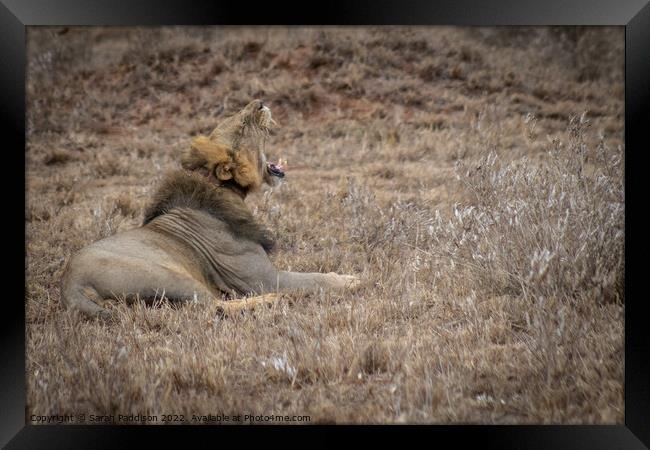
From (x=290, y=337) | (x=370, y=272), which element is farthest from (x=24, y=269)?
(x=370, y=272)

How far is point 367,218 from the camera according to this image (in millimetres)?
7863

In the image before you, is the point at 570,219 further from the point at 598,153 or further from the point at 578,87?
the point at 578,87

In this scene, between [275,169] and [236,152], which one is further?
[275,169]

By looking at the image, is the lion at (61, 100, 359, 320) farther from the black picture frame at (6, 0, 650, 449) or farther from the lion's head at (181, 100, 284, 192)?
the black picture frame at (6, 0, 650, 449)

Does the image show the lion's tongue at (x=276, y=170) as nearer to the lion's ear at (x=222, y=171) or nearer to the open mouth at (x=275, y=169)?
the open mouth at (x=275, y=169)

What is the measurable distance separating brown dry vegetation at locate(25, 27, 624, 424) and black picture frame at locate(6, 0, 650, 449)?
0.18 meters

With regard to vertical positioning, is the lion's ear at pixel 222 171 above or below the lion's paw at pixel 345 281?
above

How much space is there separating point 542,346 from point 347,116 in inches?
340

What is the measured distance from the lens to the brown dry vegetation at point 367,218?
14.4ft

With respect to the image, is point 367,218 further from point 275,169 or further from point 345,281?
point 345,281
